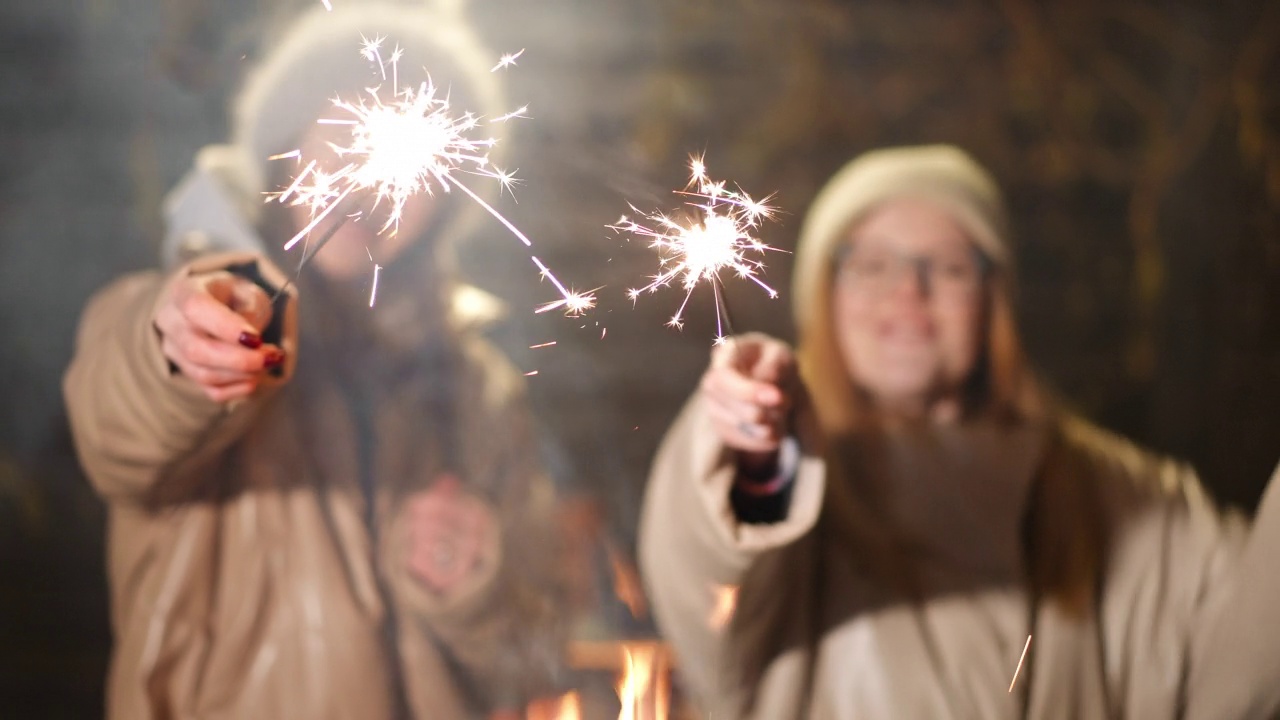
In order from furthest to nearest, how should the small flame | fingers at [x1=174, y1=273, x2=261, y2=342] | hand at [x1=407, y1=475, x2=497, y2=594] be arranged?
1. hand at [x1=407, y1=475, x2=497, y2=594]
2. the small flame
3. fingers at [x1=174, y1=273, x2=261, y2=342]

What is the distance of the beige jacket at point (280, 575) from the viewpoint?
0.70 meters

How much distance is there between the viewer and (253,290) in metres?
0.57

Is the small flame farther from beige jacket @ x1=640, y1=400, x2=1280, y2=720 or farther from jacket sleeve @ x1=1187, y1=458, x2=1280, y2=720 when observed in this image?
jacket sleeve @ x1=1187, y1=458, x2=1280, y2=720

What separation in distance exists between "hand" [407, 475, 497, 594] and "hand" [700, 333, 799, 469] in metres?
0.26

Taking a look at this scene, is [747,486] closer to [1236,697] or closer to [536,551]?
[536,551]

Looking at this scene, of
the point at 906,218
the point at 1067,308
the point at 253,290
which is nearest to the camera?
the point at 253,290

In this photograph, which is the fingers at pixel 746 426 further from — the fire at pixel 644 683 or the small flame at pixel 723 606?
the fire at pixel 644 683

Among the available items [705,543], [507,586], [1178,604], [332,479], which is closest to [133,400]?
[332,479]

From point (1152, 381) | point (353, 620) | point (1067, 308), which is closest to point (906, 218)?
point (1067, 308)

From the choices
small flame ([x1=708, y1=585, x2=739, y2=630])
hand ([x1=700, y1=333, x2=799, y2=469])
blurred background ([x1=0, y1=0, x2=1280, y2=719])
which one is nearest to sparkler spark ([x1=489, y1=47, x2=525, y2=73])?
blurred background ([x1=0, y1=0, x2=1280, y2=719])

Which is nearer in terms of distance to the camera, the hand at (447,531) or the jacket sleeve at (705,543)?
the jacket sleeve at (705,543)

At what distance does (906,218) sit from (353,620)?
1.83 feet

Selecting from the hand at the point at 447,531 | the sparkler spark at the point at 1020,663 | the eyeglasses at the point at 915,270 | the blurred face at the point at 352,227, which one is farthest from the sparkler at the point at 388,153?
the sparkler spark at the point at 1020,663

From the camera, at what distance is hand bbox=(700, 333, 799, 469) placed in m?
0.57
